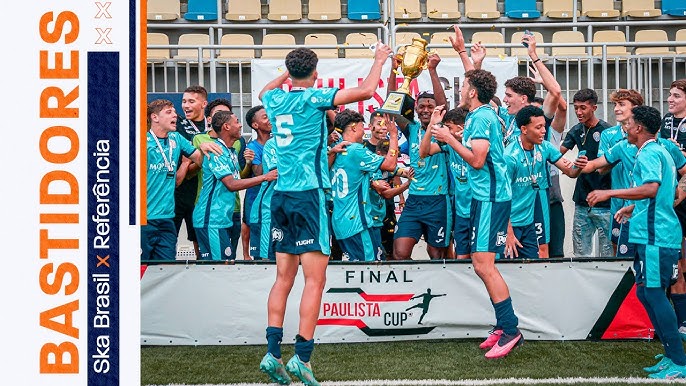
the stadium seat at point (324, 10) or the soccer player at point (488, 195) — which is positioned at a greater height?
the stadium seat at point (324, 10)

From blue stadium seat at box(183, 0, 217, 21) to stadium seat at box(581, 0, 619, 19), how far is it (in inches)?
238

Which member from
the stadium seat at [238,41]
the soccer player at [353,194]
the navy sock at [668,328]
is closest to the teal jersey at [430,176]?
the soccer player at [353,194]

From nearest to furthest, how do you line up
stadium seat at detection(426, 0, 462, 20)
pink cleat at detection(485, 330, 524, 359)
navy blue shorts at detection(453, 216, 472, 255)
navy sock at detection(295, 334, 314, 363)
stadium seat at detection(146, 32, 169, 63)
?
1. navy sock at detection(295, 334, 314, 363)
2. pink cleat at detection(485, 330, 524, 359)
3. navy blue shorts at detection(453, 216, 472, 255)
4. stadium seat at detection(146, 32, 169, 63)
5. stadium seat at detection(426, 0, 462, 20)

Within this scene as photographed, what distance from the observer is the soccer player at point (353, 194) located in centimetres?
816

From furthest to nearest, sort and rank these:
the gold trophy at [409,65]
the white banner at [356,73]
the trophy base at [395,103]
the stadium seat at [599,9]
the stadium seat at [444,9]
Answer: the stadium seat at [599,9] → the stadium seat at [444,9] → the white banner at [356,73] → the gold trophy at [409,65] → the trophy base at [395,103]

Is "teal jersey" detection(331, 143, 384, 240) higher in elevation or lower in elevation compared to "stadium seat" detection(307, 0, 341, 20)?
lower

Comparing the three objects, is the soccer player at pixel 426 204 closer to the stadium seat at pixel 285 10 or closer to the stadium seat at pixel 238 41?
the stadium seat at pixel 238 41

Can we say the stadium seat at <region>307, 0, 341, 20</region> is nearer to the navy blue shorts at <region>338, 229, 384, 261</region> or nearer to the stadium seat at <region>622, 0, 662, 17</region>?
the stadium seat at <region>622, 0, 662, 17</region>

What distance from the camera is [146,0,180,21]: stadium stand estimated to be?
14884 millimetres

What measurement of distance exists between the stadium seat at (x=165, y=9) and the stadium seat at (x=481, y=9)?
4696mm

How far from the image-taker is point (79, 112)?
4230 mm

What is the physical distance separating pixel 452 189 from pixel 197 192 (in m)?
2.42

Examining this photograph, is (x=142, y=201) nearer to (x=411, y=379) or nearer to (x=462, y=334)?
(x=411, y=379)

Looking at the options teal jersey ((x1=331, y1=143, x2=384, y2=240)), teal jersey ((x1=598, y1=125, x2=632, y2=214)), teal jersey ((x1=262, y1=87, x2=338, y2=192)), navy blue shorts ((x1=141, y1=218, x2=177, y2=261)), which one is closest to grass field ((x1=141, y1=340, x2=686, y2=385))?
navy blue shorts ((x1=141, y1=218, x2=177, y2=261))
